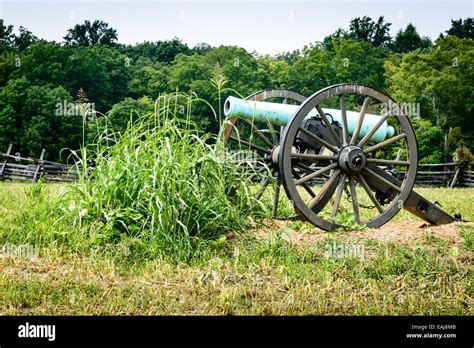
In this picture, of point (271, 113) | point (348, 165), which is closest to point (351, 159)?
point (348, 165)

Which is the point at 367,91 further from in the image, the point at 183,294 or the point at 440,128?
the point at 440,128

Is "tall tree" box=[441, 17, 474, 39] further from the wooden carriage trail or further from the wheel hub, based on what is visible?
the wooden carriage trail

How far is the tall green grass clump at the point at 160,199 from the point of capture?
196 inches

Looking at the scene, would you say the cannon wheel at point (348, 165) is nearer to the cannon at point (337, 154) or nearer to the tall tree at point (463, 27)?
the cannon at point (337, 154)

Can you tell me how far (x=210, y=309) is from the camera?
381 cm

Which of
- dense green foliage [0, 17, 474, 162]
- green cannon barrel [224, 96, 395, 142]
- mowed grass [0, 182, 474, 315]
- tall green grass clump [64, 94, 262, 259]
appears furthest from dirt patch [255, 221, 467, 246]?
dense green foliage [0, 17, 474, 162]

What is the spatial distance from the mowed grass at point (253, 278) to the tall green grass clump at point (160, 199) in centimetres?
14

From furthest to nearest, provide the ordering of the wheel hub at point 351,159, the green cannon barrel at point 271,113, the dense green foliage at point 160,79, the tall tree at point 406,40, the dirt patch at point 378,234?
the dense green foliage at point 160,79 < the tall tree at point 406,40 < the green cannon barrel at point 271,113 < the wheel hub at point 351,159 < the dirt patch at point 378,234

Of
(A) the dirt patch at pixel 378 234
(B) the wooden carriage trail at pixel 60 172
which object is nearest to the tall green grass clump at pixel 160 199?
(A) the dirt patch at pixel 378 234

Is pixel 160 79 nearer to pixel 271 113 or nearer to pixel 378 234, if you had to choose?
pixel 271 113

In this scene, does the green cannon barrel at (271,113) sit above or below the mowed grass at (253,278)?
above

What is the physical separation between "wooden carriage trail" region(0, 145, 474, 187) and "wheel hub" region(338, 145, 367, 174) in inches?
360

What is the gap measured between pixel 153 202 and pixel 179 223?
1.07 feet
